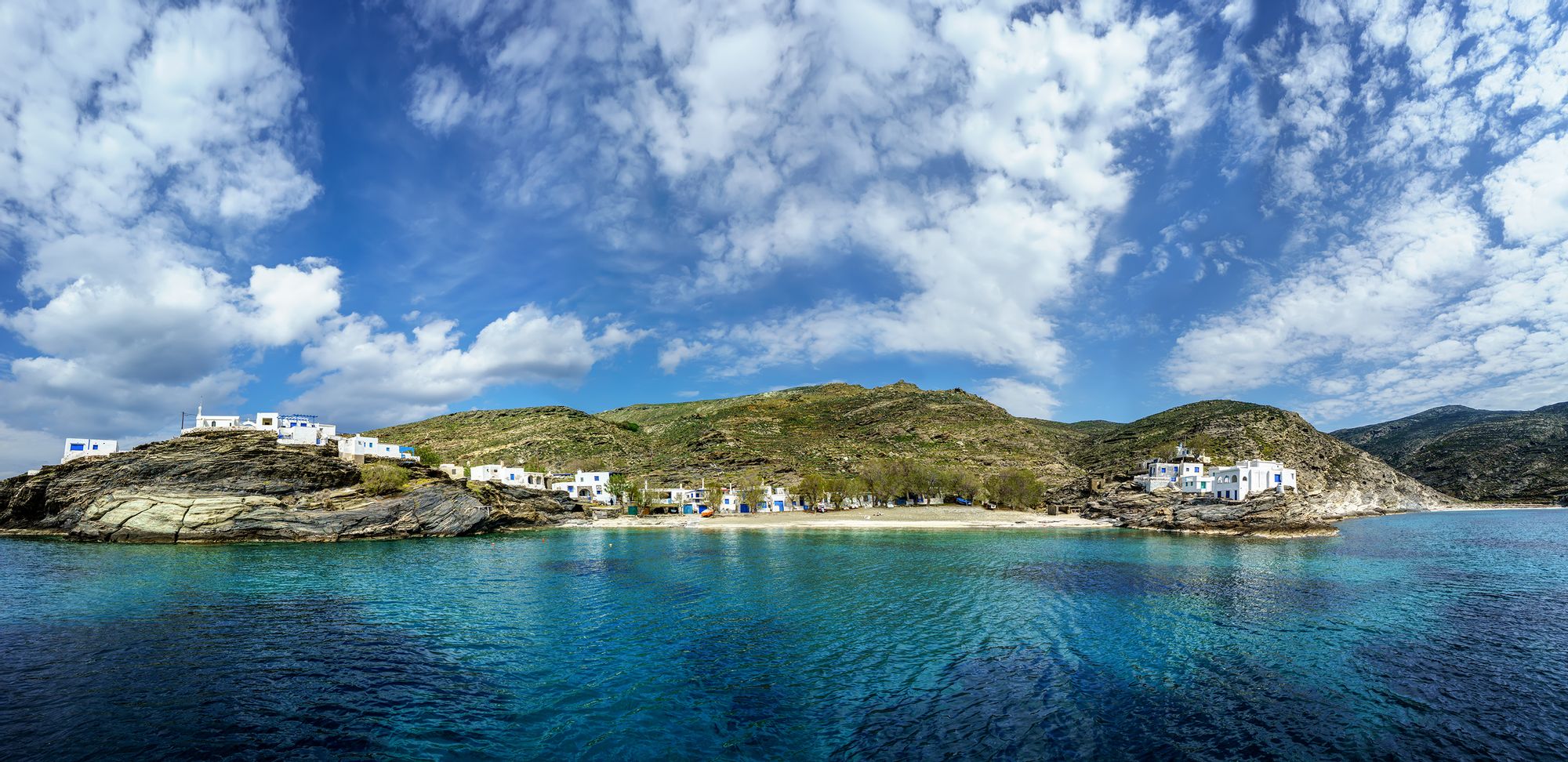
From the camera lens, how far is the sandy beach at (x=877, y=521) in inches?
3605

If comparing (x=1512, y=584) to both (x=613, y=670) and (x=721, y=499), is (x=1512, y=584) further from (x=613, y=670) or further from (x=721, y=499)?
(x=721, y=499)

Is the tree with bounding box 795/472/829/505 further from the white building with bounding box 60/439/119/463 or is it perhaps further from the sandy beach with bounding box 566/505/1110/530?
the white building with bounding box 60/439/119/463

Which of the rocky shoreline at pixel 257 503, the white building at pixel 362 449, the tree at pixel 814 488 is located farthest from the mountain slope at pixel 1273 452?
the white building at pixel 362 449

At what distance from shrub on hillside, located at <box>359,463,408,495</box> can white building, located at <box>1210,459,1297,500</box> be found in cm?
10830

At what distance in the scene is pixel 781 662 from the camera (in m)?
21.9

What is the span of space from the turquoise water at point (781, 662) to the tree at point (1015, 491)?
2788 inches

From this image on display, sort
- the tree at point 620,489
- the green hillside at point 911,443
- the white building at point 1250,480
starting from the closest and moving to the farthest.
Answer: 1. the white building at point 1250,480
2. the tree at point 620,489
3. the green hillside at point 911,443

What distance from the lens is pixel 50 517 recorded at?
6994 centimetres

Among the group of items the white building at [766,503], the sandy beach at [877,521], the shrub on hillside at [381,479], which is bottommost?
the sandy beach at [877,521]

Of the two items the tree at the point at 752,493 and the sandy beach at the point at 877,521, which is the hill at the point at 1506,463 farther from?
the tree at the point at 752,493

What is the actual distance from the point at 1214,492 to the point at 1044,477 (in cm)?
4142

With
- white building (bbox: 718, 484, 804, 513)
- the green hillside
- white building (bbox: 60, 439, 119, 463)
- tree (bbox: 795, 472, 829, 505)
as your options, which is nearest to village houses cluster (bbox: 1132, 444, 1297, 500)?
the green hillside

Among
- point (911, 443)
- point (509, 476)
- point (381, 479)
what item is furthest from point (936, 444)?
point (381, 479)

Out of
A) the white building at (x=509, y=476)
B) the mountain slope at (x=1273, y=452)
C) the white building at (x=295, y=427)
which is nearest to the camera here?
the white building at (x=295, y=427)
